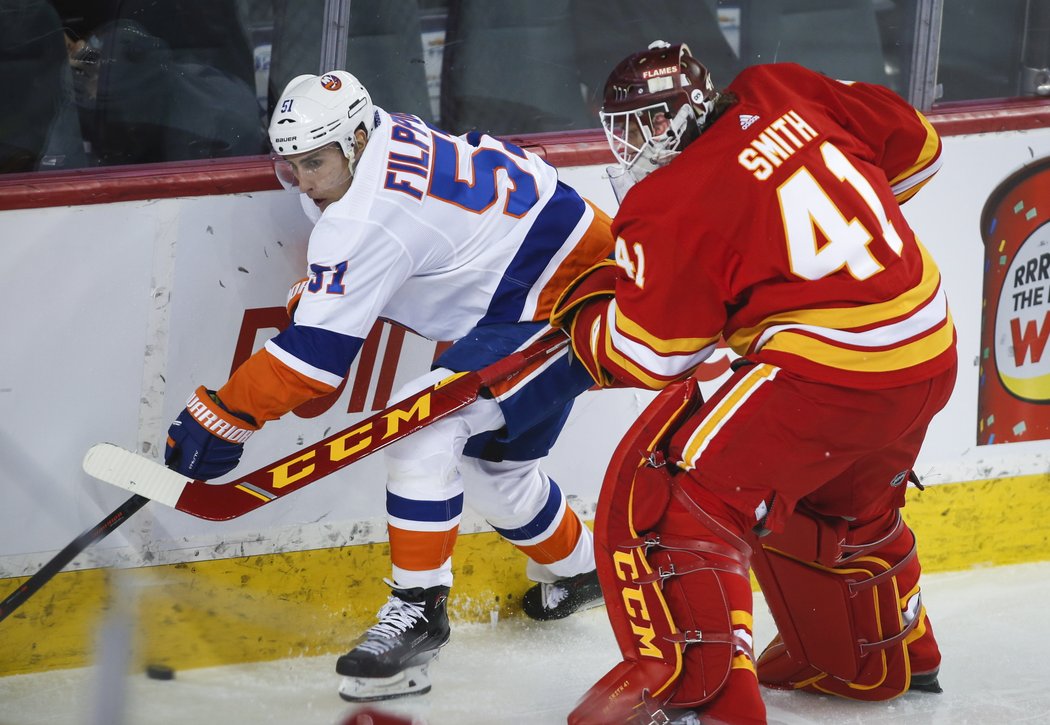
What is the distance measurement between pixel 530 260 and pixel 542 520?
0.58 metres

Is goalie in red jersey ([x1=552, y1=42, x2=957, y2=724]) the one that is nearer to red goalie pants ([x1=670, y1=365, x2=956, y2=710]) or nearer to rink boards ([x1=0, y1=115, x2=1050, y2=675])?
red goalie pants ([x1=670, y1=365, x2=956, y2=710])

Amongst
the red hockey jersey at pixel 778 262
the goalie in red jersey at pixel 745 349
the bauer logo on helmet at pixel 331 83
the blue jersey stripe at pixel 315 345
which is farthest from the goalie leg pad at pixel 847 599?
the bauer logo on helmet at pixel 331 83

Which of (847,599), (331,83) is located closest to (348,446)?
(331,83)

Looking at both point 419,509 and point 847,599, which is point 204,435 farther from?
point 847,599

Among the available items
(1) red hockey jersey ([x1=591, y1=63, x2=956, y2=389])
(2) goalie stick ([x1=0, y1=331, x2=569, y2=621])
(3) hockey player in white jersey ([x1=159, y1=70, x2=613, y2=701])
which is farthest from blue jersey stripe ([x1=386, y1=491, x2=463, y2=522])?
(1) red hockey jersey ([x1=591, y1=63, x2=956, y2=389])

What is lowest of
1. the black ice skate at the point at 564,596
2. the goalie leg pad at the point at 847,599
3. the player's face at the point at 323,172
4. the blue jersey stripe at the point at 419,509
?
the black ice skate at the point at 564,596

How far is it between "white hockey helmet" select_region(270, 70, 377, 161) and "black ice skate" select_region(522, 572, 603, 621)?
3.57 ft

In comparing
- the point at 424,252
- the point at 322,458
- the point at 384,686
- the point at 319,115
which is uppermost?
the point at 319,115

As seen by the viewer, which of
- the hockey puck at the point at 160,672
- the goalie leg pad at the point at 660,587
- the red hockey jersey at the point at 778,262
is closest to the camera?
the red hockey jersey at the point at 778,262

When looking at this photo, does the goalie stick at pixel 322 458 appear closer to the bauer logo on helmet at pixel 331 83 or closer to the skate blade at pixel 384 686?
the skate blade at pixel 384 686

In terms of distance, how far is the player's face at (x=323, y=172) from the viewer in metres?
2.17

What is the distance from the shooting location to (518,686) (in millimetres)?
2459

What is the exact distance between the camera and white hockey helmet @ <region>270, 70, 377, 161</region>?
2125mm

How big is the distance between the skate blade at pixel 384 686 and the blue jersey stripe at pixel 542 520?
1.27 feet
